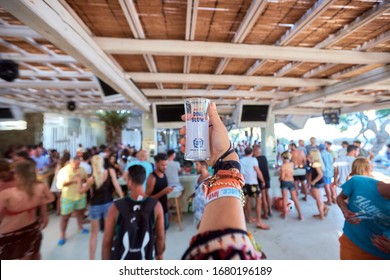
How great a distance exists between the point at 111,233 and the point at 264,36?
210 centimetres

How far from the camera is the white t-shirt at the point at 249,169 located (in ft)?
11.5

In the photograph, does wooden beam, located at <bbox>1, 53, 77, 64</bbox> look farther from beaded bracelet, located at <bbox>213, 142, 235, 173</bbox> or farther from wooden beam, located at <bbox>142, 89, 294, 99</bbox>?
beaded bracelet, located at <bbox>213, 142, 235, 173</bbox>

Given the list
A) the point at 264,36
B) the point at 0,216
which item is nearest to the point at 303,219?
the point at 264,36

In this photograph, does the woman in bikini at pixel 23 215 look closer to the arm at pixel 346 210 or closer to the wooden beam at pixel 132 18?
the wooden beam at pixel 132 18

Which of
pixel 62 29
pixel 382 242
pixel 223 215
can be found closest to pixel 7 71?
pixel 62 29

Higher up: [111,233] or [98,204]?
[111,233]

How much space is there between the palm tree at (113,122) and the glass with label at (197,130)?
920 centimetres

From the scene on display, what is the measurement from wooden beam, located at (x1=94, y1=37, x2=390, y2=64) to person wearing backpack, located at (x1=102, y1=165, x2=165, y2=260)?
1.32 meters

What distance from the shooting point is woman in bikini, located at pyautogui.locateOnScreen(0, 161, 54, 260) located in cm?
121

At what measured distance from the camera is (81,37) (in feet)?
5.01

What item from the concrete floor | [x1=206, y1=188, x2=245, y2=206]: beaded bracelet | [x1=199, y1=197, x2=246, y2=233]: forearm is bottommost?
the concrete floor

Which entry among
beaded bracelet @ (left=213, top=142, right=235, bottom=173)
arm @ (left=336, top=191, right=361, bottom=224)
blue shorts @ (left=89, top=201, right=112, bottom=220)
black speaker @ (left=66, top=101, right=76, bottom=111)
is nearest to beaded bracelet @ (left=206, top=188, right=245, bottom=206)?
beaded bracelet @ (left=213, top=142, right=235, bottom=173)
